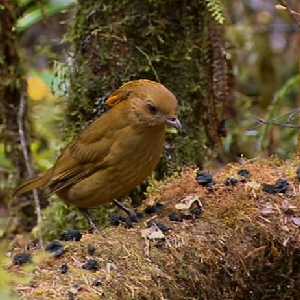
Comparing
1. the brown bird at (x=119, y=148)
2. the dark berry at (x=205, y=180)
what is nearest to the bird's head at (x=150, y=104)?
the brown bird at (x=119, y=148)

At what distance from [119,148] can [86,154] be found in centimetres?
21

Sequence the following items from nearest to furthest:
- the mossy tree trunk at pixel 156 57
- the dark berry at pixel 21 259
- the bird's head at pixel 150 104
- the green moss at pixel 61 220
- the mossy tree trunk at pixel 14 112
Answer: the dark berry at pixel 21 259 → the bird's head at pixel 150 104 → the mossy tree trunk at pixel 156 57 → the green moss at pixel 61 220 → the mossy tree trunk at pixel 14 112

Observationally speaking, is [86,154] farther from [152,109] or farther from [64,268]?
[64,268]

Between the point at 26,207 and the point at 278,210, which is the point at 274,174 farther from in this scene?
the point at 26,207

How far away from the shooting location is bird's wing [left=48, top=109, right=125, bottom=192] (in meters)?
4.35

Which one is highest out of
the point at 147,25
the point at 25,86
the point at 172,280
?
the point at 147,25

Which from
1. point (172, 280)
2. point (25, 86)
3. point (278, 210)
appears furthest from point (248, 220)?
point (25, 86)

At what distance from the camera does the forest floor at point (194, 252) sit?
348 centimetres

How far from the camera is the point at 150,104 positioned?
163 inches

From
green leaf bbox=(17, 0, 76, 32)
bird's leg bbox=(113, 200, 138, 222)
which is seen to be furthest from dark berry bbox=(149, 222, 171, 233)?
green leaf bbox=(17, 0, 76, 32)

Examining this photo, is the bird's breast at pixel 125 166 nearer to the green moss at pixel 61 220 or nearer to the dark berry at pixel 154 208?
the dark berry at pixel 154 208

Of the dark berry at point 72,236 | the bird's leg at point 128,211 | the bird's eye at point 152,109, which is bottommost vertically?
the bird's leg at point 128,211

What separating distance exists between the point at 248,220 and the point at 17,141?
220 centimetres

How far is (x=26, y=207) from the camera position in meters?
5.86
